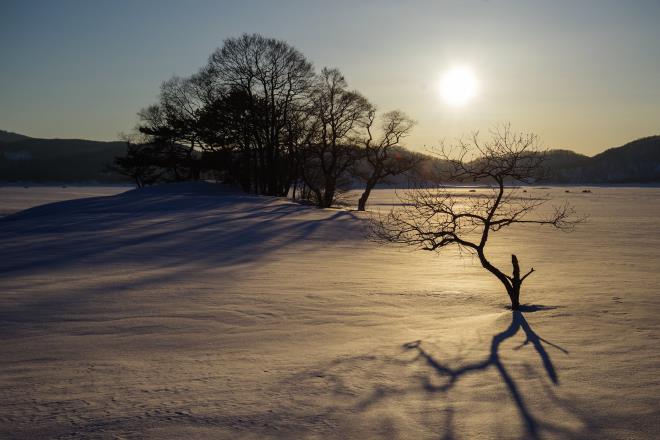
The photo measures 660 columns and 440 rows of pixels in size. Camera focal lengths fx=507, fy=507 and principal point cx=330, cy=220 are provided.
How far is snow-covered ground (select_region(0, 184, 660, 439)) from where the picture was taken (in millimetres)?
5059

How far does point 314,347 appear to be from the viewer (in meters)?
7.55

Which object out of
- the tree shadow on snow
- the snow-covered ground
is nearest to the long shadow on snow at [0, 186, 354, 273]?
the snow-covered ground

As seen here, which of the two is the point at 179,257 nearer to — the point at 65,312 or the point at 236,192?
the point at 65,312

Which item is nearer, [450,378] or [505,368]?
[450,378]

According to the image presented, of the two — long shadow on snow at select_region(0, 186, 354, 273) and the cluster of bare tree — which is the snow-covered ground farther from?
the cluster of bare tree

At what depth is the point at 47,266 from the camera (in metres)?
13.5

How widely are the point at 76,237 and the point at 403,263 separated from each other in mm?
11796

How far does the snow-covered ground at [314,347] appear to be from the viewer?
5.06 m

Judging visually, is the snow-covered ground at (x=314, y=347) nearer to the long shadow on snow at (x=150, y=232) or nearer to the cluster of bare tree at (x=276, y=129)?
the long shadow on snow at (x=150, y=232)

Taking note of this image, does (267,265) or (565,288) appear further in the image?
(267,265)

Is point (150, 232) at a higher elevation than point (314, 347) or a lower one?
higher

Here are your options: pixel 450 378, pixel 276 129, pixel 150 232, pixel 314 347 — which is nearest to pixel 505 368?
pixel 450 378

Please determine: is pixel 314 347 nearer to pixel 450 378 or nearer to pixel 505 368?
pixel 450 378

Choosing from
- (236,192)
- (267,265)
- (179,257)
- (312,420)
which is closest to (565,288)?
(267,265)
